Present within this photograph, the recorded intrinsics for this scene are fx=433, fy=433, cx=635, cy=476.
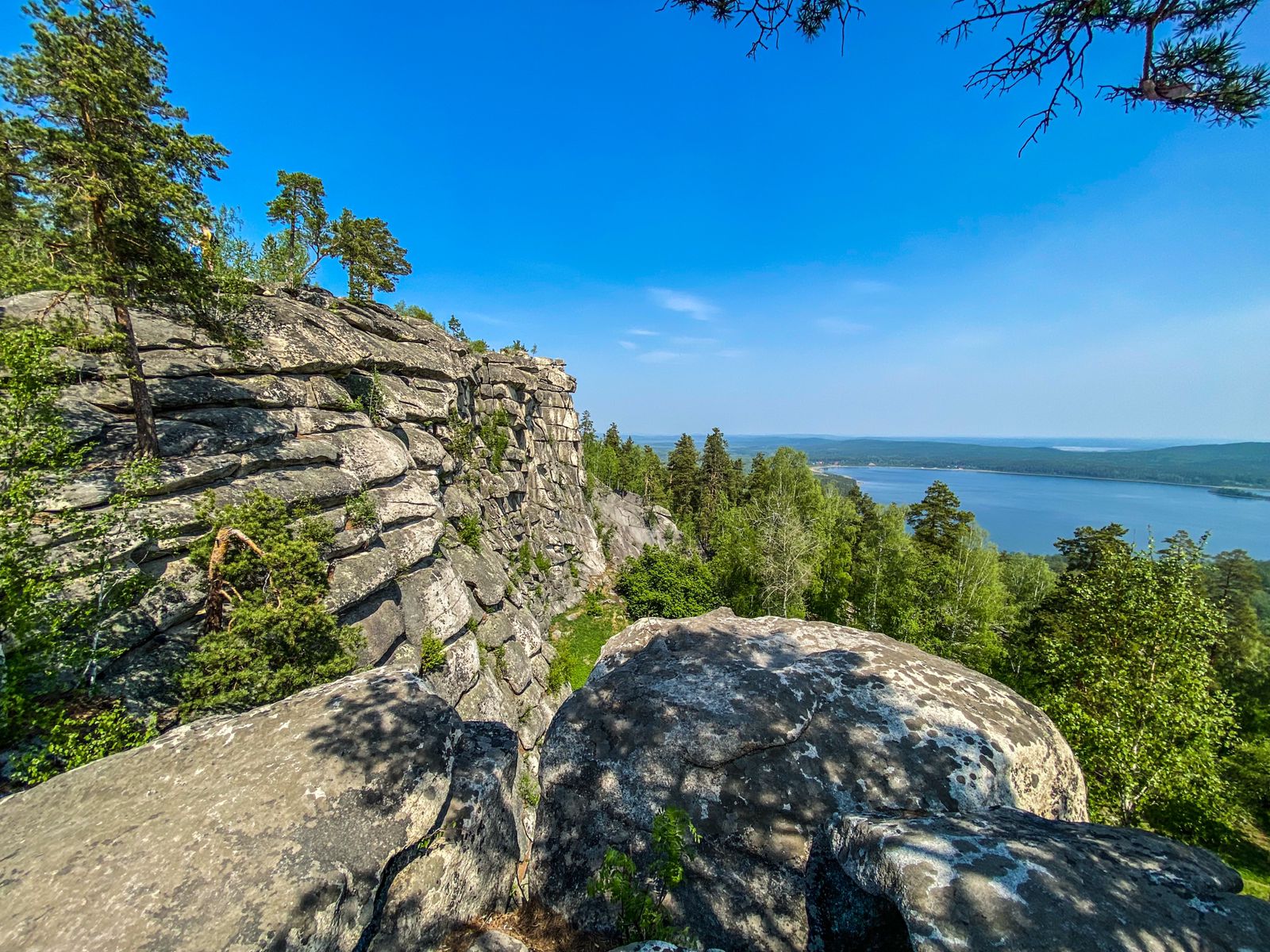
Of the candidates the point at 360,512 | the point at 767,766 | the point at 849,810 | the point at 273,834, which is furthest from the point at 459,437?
the point at 849,810

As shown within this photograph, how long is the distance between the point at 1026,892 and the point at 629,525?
128 ft

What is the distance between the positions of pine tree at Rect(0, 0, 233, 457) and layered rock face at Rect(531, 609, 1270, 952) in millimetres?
9888

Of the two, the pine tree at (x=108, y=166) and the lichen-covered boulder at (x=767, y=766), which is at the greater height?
Answer: the pine tree at (x=108, y=166)

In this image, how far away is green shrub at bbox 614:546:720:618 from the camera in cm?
2942

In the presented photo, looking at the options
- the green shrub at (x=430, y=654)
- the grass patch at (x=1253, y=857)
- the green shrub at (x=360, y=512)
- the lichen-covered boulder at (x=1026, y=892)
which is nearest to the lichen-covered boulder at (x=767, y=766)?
the lichen-covered boulder at (x=1026, y=892)

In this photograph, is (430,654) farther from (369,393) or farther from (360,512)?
(369,393)

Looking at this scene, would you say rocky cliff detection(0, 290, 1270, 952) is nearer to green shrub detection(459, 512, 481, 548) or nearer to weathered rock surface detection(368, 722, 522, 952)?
weathered rock surface detection(368, 722, 522, 952)

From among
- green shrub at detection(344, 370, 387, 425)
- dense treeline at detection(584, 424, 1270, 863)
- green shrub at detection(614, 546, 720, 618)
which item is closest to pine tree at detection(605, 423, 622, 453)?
dense treeline at detection(584, 424, 1270, 863)

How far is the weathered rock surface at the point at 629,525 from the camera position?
3894 cm

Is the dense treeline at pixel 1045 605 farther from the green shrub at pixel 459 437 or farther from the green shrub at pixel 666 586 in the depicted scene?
the green shrub at pixel 459 437

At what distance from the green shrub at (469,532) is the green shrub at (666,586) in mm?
14449

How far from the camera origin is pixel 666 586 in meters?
31.1

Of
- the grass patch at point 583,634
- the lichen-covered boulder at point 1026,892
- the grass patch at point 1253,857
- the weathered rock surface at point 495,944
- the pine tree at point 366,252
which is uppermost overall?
the pine tree at point 366,252

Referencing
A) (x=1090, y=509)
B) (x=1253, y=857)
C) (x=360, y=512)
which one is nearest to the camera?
(x=360, y=512)
